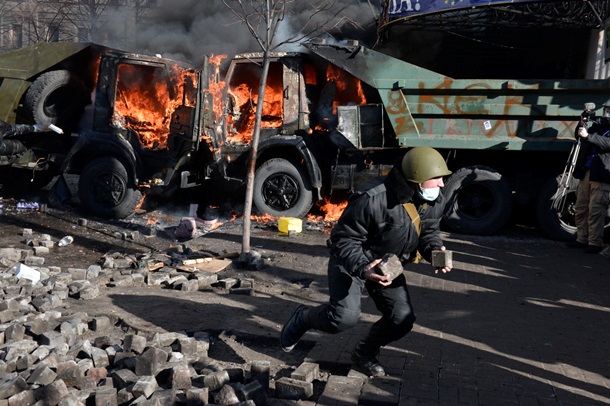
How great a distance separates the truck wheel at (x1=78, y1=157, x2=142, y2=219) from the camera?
11539 millimetres

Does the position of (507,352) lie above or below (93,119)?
below

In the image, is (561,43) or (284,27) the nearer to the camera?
(561,43)

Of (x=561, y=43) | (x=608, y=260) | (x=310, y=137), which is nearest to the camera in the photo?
(x=608, y=260)

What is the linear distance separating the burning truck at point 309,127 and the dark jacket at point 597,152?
756 mm

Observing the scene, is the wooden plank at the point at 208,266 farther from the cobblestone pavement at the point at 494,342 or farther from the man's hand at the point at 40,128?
the man's hand at the point at 40,128

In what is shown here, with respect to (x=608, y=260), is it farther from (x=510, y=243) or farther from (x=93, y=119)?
(x=93, y=119)

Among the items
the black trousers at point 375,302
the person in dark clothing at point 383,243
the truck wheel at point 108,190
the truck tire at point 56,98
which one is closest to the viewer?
the person in dark clothing at point 383,243

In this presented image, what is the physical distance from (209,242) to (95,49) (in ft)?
16.5

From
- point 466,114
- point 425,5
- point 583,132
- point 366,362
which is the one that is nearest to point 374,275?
point 366,362

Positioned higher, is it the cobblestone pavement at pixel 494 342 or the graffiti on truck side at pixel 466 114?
the graffiti on truck side at pixel 466 114

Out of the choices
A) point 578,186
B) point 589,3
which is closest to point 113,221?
point 578,186

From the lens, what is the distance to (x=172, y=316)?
235 inches

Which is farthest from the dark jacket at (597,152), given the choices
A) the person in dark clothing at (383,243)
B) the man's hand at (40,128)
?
the man's hand at (40,128)

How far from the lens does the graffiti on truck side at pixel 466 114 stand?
1018cm
